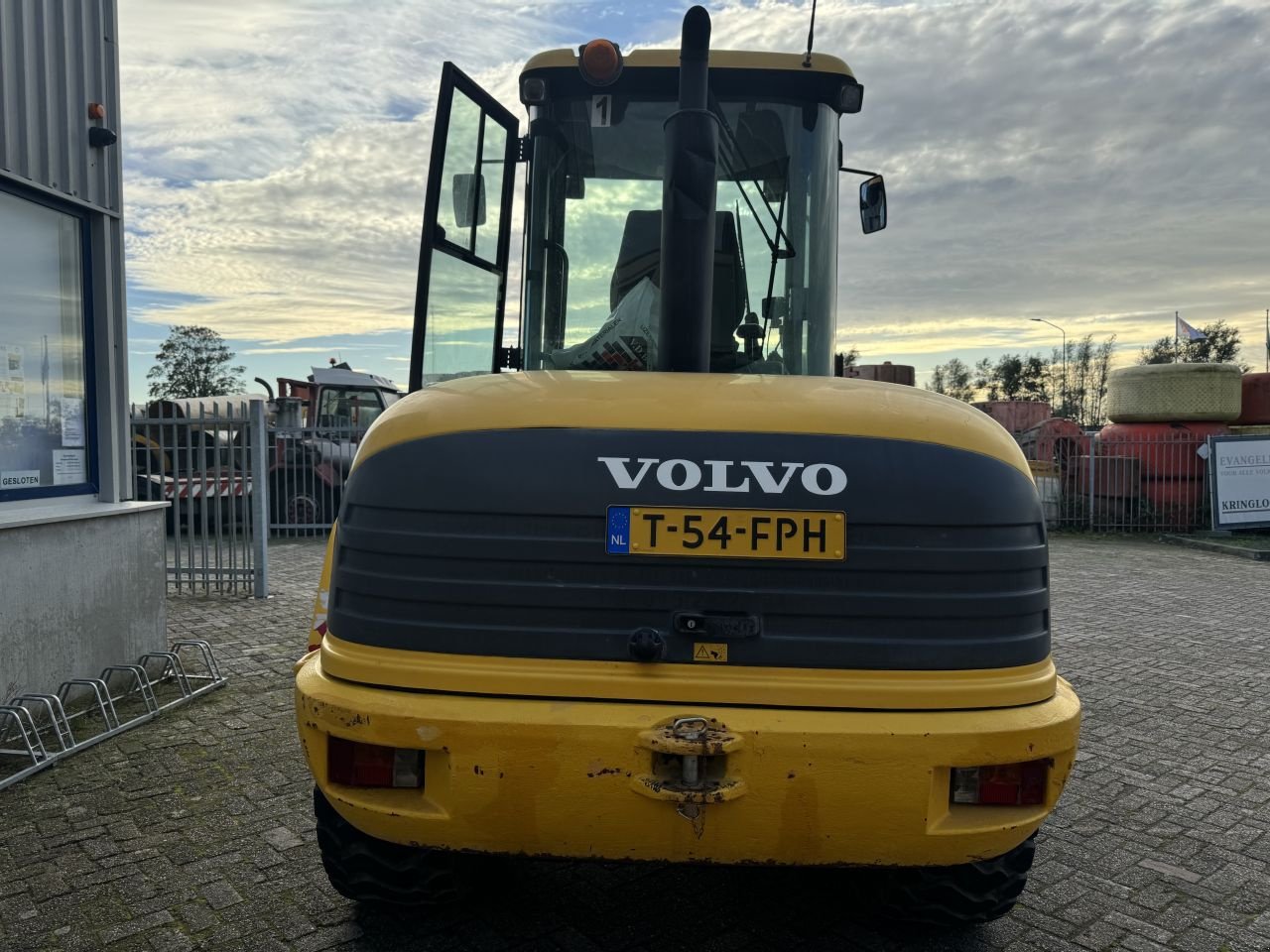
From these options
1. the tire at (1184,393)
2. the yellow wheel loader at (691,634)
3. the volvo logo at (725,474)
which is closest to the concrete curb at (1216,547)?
the tire at (1184,393)

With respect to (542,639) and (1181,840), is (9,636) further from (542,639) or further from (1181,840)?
(1181,840)

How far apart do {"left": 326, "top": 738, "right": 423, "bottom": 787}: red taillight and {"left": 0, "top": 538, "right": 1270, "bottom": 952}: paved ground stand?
29.8 inches

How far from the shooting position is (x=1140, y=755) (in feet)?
15.6

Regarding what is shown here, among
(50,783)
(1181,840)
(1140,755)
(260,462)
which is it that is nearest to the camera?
(1181,840)

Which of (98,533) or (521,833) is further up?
(98,533)

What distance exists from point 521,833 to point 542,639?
481mm

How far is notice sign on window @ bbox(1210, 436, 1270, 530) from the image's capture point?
15.2 metres

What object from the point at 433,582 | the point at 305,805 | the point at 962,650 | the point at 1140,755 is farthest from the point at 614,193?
the point at 1140,755

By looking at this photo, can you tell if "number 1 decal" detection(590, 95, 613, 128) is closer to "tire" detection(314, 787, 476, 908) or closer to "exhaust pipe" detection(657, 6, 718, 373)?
"exhaust pipe" detection(657, 6, 718, 373)

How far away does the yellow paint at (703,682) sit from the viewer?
2365mm

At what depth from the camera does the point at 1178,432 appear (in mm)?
16375

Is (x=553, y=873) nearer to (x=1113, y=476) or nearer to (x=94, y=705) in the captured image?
(x=94, y=705)

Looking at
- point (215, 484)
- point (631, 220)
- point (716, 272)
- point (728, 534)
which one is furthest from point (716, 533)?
point (215, 484)

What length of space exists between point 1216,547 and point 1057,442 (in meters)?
3.46
